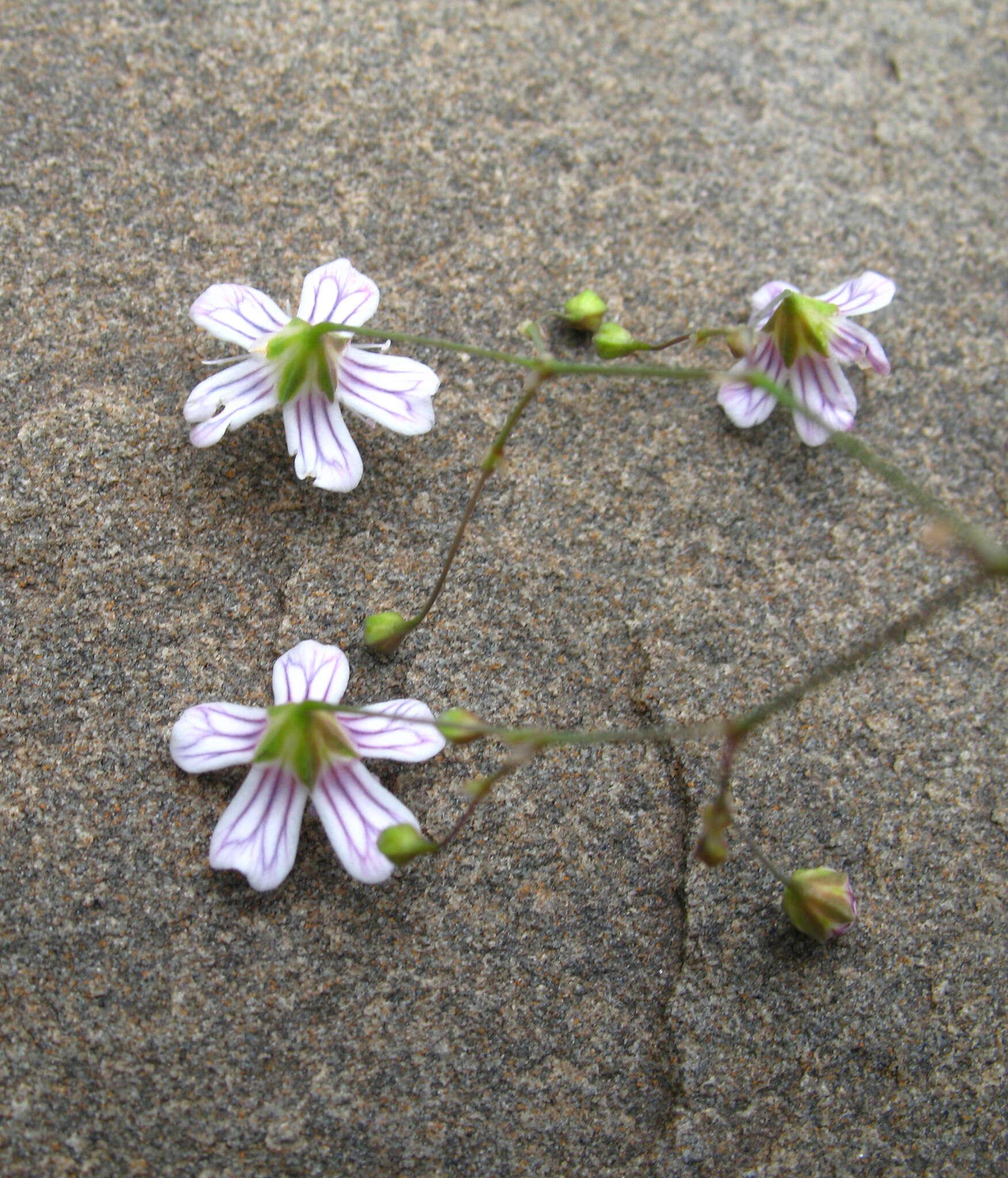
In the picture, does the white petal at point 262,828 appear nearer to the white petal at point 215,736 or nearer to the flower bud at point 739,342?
the white petal at point 215,736

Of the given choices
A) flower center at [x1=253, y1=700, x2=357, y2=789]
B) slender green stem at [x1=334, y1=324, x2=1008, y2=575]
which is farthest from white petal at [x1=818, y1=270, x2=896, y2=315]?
flower center at [x1=253, y1=700, x2=357, y2=789]

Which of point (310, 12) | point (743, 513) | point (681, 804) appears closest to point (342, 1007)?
point (681, 804)

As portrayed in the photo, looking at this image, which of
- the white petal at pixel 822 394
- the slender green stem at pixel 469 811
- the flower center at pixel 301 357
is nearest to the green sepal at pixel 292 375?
the flower center at pixel 301 357

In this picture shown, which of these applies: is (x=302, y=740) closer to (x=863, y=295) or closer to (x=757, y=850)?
(x=757, y=850)

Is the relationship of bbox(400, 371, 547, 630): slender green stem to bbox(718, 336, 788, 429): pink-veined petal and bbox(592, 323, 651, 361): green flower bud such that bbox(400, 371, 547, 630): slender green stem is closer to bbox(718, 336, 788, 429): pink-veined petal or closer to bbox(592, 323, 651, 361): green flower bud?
bbox(592, 323, 651, 361): green flower bud

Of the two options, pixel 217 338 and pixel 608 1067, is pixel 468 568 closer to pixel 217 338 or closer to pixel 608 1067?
pixel 217 338

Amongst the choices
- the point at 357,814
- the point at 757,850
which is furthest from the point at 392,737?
the point at 757,850
